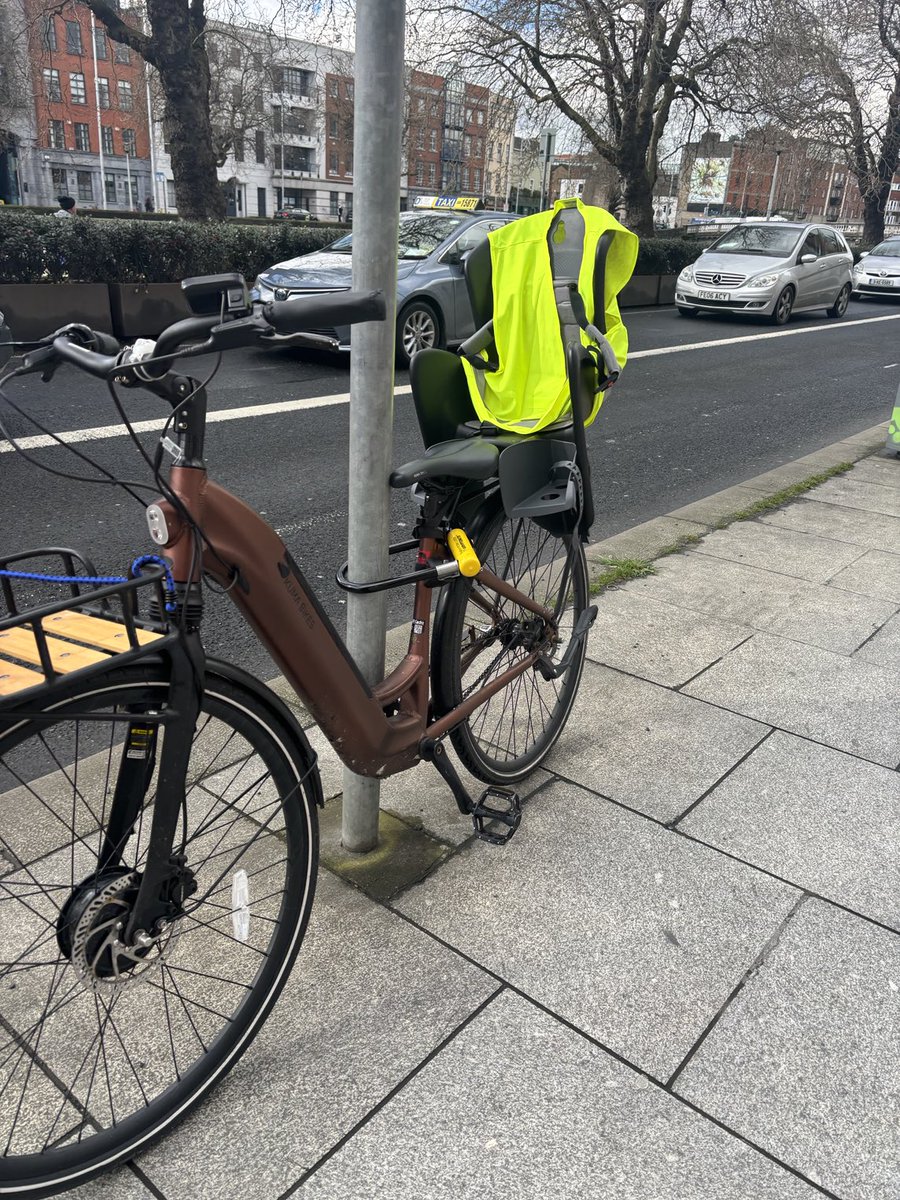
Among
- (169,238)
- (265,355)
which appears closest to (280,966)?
(265,355)

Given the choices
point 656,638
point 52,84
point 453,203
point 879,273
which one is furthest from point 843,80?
point 52,84

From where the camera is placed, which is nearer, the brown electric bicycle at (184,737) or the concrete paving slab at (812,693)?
the brown electric bicycle at (184,737)

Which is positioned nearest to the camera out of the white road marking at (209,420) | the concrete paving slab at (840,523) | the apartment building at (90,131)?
the concrete paving slab at (840,523)

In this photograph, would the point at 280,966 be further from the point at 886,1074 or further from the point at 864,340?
the point at 864,340

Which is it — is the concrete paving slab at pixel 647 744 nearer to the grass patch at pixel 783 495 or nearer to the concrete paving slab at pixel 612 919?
the concrete paving slab at pixel 612 919

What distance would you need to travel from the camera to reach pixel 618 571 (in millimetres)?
4668

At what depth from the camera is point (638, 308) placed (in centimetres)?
1883

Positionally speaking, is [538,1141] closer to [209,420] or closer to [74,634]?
[74,634]

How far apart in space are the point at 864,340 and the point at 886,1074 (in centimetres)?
1563

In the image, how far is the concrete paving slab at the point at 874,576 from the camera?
4547 mm

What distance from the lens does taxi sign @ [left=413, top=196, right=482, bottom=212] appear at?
37.7 feet

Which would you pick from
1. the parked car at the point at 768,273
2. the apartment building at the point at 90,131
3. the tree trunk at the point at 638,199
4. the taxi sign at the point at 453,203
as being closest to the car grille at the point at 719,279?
the parked car at the point at 768,273

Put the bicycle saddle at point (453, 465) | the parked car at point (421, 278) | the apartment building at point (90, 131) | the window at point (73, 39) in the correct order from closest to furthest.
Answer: the bicycle saddle at point (453, 465)
the parked car at point (421, 278)
the window at point (73, 39)
the apartment building at point (90, 131)

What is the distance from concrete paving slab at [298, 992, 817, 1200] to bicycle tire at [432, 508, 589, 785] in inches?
35.4
